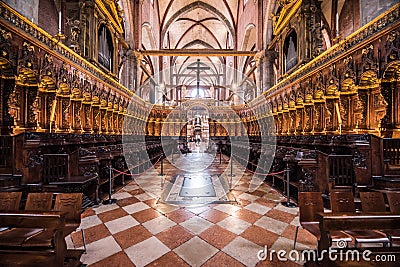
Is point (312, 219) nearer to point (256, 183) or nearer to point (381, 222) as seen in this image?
point (381, 222)

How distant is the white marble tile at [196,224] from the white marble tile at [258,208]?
46.2 inches

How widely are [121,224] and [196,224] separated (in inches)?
52.8

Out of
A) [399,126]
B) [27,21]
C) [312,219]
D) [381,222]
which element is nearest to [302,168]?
[312,219]

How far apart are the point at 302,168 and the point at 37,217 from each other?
4.63 meters

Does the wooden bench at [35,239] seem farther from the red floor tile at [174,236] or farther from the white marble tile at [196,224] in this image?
the white marble tile at [196,224]

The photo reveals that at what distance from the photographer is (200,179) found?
259 inches

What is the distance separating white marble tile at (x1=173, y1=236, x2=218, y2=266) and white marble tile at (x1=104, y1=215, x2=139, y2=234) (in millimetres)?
1169

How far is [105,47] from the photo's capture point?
998 centimetres

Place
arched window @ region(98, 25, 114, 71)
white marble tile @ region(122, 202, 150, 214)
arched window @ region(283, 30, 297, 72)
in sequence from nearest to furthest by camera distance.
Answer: white marble tile @ region(122, 202, 150, 214), arched window @ region(98, 25, 114, 71), arched window @ region(283, 30, 297, 72)

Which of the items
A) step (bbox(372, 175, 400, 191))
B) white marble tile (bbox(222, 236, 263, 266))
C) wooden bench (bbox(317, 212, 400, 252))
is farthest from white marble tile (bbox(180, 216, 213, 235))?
step (bbox(372, 175, 400, 191))

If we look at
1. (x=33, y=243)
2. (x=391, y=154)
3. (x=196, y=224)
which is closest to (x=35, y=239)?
(x=33, y=243)

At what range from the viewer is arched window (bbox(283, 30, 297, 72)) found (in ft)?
31.3

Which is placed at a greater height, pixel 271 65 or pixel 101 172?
pixel 271 65

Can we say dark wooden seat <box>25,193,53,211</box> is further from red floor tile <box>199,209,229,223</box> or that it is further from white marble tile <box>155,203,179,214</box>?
red floor tile <box>199,209,229,223</box>
